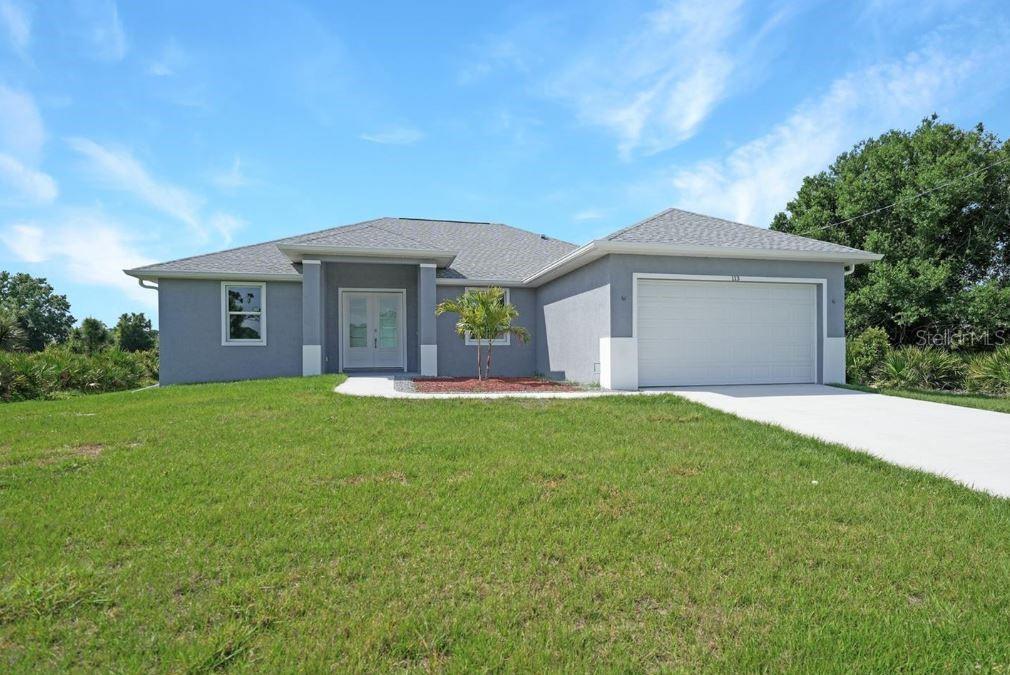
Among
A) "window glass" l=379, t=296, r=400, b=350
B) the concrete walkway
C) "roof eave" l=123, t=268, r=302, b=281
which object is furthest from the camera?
"window glass" l=379, t=296, r=400, b=350

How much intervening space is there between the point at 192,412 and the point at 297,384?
9.92 ft

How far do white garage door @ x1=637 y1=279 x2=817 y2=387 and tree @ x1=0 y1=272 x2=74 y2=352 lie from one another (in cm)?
6061

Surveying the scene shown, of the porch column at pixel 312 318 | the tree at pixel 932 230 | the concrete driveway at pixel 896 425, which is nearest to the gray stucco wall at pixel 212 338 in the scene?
the porch column at pixel 312 318

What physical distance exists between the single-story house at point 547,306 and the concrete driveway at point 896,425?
1359 mm

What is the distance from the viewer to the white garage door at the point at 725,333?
459 inches

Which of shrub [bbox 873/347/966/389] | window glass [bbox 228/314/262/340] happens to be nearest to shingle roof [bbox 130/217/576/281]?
window glass [bbox 228/314/262/340]

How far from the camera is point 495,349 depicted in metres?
15.8

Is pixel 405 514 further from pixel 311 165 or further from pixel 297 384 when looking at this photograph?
pixel 311 165

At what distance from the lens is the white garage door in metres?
11.7

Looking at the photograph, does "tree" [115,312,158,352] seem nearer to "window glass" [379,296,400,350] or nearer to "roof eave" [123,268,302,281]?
"roof eave" [123,268,302,281]

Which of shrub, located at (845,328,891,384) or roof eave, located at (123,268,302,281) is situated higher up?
roof eave, located at (123,268,302,281)

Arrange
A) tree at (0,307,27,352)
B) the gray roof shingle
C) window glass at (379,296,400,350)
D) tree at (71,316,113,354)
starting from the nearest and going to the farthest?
1. the gray roof shingle
2. window glass at (379,296,400,350)
3. tree at (0,307,27,352)
4. tree at (71,316,113,354)

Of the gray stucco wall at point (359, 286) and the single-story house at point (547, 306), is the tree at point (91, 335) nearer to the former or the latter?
the single-story house at point (547, 306)

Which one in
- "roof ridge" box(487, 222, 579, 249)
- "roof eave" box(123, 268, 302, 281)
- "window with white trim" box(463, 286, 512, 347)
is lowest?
"window with white trim" box(463, 286, 512, 347)
